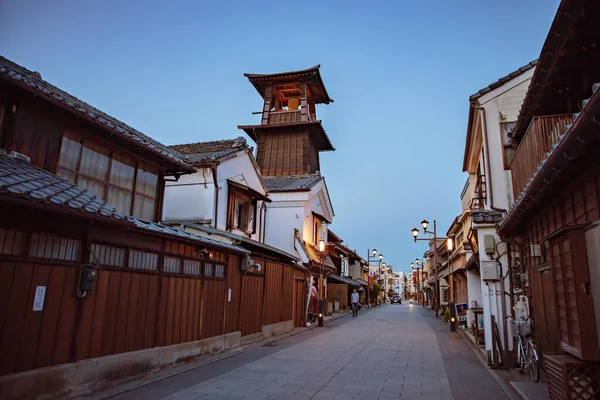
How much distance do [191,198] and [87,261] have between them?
10302 millimetres

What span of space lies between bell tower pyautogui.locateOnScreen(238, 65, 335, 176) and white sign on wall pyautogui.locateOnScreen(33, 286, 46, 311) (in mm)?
23892

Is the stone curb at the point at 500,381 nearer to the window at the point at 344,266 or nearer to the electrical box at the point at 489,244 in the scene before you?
the electrical box at the point at 489,244

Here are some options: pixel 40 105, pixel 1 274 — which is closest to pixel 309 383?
pixel 1 274

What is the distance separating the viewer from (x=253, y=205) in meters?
21.6

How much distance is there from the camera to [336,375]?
9.85 metres

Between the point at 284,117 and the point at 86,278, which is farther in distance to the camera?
the point at 284,117

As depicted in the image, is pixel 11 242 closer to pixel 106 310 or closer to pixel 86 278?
pixel 86 278

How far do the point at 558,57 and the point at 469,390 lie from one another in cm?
671

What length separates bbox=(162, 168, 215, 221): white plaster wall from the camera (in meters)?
17.8

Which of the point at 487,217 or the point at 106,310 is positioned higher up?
the point at 487,217

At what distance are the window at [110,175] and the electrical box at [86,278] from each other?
10.4 feet

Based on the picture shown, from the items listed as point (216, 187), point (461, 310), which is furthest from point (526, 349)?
point (461, 310)

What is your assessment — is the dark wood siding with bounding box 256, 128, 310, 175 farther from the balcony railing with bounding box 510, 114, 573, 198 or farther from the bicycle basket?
the balcony railing with bounding box 510, 114, 573, 198

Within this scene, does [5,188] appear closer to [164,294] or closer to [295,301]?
[164,294]
